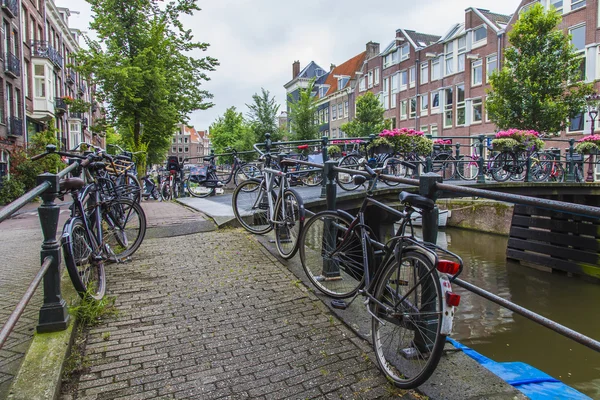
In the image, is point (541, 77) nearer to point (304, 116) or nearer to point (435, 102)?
point (435, 102)

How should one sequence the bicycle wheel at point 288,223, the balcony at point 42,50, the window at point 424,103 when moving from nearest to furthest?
the bicycle wheel at point 288,223 < the balcony at point 42,50 < the window at point 424,103

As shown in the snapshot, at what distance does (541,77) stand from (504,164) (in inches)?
326

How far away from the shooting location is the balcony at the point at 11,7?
68.2 ft

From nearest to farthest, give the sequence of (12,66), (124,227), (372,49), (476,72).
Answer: (124,227) < (12,66) < (476,72) < (372,49)

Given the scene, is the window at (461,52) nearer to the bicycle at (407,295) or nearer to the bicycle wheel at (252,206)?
the bicycle wheel at (252,206)

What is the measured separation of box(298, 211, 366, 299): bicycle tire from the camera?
11.2 feet

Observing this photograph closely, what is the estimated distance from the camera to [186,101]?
68.3 ft

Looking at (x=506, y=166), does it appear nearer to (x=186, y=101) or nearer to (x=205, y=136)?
(x=186, y=101)

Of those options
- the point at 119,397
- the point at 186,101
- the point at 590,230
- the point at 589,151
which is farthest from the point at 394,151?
the point at 186,101

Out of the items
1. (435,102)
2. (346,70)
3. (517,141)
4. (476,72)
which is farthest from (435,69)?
(517,141)

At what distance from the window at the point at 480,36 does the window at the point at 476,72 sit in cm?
117

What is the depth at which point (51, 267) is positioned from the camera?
278cm

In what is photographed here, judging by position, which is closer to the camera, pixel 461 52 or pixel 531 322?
pixel 531 322

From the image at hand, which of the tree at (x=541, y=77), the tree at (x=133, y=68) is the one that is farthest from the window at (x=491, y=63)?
the tree at (x=133, y=68)
